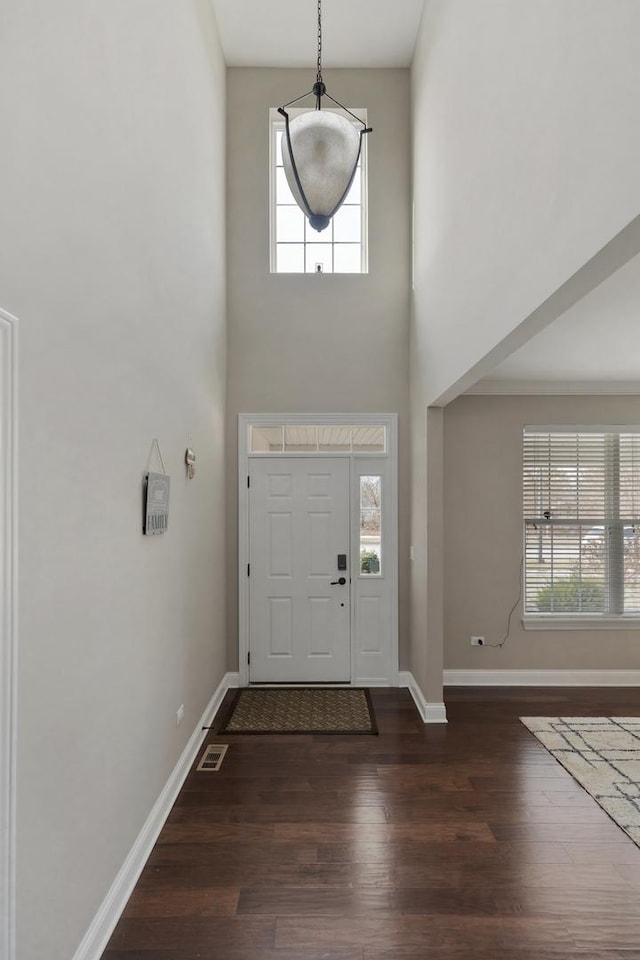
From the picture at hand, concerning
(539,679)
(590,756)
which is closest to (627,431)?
(539,679)

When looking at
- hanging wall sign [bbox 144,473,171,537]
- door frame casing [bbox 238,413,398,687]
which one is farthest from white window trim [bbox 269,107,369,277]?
hanging wall sign [bbox 144,473,171,537]

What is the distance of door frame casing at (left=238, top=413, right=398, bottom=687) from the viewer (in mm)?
5047

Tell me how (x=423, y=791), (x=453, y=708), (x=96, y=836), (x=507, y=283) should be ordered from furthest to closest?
1. (x=453, y=708)
2. (x=423, y=791)
3. (x=507, y=283)
4. (x=96, y=836)

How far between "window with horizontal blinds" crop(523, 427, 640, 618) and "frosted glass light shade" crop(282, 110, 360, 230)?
3112 mm

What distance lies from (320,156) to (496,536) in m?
3.47

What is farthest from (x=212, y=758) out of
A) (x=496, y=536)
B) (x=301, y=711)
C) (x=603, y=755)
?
(x=496, y=536)

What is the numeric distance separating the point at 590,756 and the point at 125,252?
3843 mm

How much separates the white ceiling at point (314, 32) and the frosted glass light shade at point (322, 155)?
278 centimetres

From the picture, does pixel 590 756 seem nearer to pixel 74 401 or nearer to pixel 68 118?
pixel 74 401

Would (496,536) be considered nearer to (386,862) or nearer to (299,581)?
(299,581)

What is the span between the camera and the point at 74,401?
1932mm

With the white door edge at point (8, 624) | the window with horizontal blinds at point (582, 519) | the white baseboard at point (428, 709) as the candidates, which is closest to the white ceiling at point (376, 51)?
the window with horizontal blinds at point (582, 519)

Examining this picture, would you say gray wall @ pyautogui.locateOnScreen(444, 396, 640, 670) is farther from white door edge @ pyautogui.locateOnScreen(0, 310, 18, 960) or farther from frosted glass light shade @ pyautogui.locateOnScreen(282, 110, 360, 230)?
white door edge @ pyautogui.locateOnScreen(0, 310, 18, 960)

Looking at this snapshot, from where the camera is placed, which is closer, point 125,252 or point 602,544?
point 125,252
